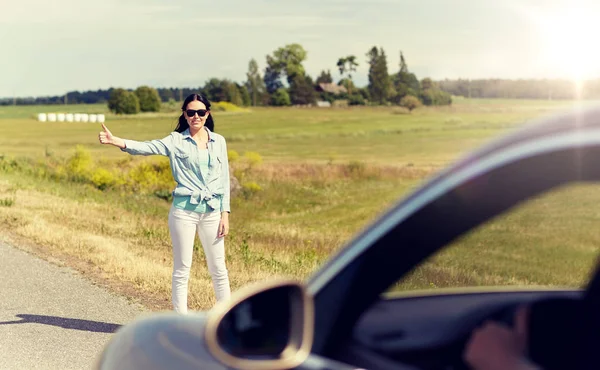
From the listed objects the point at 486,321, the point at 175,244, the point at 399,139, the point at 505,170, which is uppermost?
the point at 505,170

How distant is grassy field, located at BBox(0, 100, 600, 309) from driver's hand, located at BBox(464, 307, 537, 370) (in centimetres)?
19

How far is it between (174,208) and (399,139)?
101234 mm

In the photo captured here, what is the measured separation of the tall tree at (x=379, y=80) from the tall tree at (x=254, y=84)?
18.9 meters

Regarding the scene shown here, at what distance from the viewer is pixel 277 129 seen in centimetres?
11138

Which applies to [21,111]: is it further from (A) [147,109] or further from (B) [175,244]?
(B) [175,244]

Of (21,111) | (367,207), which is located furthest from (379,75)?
(367,207)

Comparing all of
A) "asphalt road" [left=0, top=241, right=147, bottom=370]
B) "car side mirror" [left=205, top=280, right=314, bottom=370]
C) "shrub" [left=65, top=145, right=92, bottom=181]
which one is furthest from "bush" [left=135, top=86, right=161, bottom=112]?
"car side mirror" [left=205, top=280, right=314, bottom=370]

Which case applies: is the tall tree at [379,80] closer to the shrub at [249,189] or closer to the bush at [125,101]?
the bush at [125,101]

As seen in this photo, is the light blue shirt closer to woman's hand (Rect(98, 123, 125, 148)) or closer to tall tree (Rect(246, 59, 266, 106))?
woman's hand (Rect(98, 123, 125, 148))

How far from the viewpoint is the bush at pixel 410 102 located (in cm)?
13075

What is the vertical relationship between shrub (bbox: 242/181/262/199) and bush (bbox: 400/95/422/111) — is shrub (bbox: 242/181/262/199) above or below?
below

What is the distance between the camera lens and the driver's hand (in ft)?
5.59

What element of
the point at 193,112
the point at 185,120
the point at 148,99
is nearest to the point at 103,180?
the point at 185,120

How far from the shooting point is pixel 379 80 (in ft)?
450
